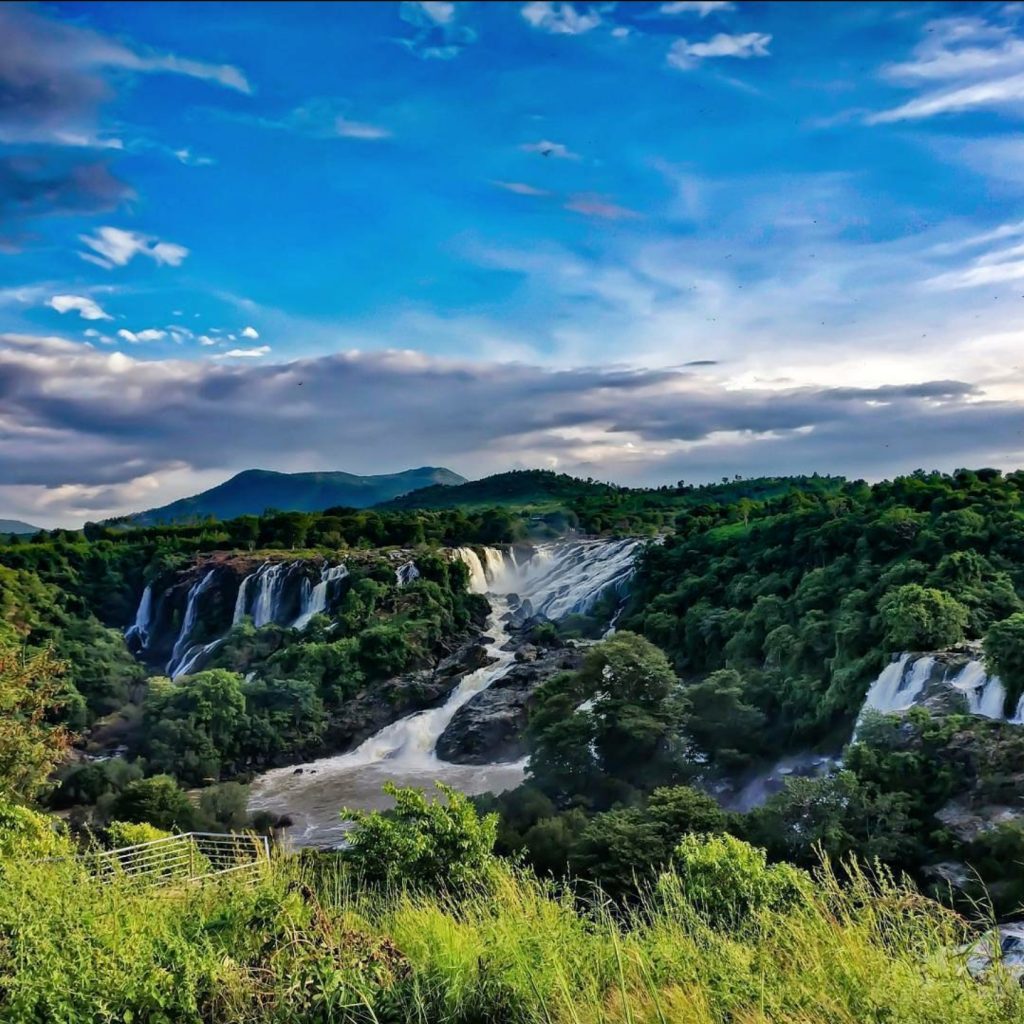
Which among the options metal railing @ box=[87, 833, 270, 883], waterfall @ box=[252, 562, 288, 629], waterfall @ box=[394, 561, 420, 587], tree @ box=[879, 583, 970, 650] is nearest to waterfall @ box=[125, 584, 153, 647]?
waterfall @ box=[252, 562, 288, 629]

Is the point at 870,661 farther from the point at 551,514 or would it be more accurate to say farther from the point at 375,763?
the point at 551,514

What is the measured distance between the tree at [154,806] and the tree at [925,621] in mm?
15215

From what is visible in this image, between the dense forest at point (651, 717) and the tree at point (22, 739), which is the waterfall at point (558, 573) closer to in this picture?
the dense forest at point (651, 717)

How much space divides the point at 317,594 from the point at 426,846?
28.2 meters

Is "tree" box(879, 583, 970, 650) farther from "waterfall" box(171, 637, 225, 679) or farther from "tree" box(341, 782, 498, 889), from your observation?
"waterfall" box(171, 637, 225, 679)

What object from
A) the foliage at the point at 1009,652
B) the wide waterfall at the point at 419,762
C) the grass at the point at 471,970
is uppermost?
the grass at the point at 471,970

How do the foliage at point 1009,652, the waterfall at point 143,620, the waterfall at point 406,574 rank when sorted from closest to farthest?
the foliage at point 1009,652
the waterfall at point 406,574
the waterfall at point 143,620

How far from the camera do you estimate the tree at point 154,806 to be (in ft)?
62.5

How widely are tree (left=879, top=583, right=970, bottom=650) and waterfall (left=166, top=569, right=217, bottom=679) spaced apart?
2921cm

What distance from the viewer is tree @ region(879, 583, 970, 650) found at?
65.0 ft

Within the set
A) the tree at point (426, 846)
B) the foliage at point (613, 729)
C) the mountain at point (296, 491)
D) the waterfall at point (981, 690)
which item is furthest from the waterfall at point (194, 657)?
the mountain at point (296, 491)

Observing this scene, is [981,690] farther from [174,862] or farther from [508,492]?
[508,492]

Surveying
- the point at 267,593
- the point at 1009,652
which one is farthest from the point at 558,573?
the point at 1009,652

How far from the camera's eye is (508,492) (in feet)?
274
